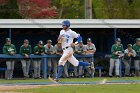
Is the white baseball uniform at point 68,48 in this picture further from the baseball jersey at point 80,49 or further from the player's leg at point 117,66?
the player's leg at point 117,66

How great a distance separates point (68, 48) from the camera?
766 inches

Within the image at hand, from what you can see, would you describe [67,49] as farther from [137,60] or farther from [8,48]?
[137,60]

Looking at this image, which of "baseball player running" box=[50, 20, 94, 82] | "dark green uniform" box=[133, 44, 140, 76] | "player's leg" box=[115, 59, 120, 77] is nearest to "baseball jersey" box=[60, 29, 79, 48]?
"baseball player running" box=[50, 20, 94, 82]

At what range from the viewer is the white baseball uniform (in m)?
19.3

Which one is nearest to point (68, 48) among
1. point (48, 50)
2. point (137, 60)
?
point (48, 50)

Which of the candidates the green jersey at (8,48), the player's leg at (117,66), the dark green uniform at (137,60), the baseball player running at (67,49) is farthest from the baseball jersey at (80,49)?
the baseball player running at (67,49)

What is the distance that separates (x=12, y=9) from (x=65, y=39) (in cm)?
1808

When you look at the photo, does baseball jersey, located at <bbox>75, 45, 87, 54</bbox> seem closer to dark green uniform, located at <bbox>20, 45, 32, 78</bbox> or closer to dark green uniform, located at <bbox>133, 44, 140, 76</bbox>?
dark green uniform, located at <bbox>20, 45, 32, 78</bbox>

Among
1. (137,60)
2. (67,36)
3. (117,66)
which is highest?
(67,36)

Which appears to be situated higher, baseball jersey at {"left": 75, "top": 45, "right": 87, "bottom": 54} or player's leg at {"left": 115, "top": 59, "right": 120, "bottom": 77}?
baseball jersey at {"left": 75, "top": 45, "right": 87, "bottom": 54}

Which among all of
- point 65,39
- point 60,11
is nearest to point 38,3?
point 60,11

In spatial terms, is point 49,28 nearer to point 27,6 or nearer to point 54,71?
point 54,71

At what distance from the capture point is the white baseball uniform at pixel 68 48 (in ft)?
63.4

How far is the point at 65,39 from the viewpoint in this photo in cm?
1953
